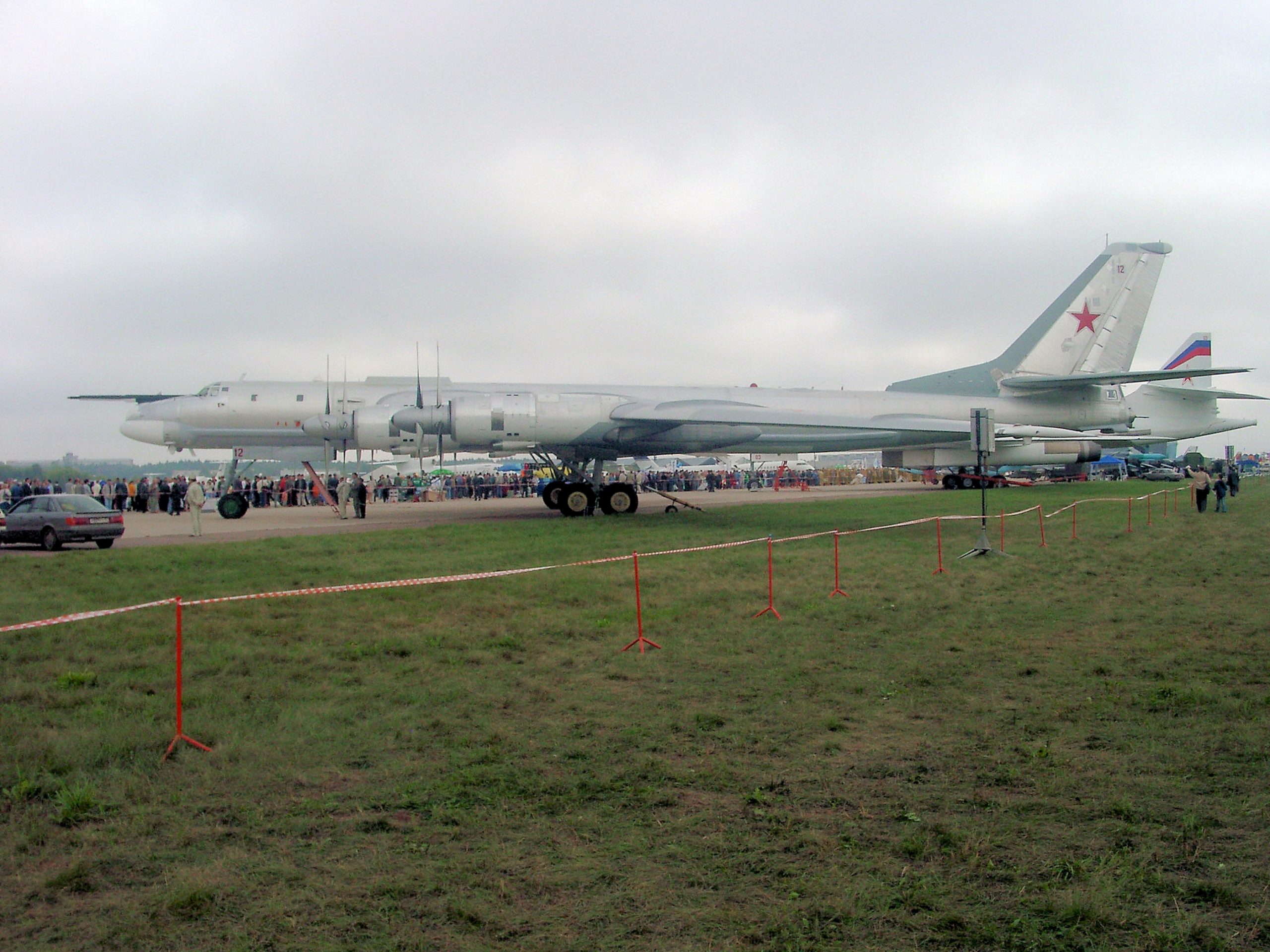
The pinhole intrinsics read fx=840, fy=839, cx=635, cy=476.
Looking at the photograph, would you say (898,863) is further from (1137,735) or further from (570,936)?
(1137,735)

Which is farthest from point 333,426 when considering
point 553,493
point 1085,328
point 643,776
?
point 1085,328

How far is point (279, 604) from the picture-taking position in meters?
10.4

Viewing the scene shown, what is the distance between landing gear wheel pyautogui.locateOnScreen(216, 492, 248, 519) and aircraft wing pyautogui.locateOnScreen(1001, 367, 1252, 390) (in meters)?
25.3

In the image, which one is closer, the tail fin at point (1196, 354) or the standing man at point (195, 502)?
the standing man at point (195, 502)

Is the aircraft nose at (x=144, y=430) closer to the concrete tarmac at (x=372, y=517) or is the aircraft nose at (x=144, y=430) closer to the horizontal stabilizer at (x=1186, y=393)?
the concrete tarmac at (x=372, y=517)

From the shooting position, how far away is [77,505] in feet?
58.1

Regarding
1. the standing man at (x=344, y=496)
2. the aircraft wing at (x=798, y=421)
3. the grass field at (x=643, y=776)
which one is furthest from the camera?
the standing man at (x=344, y=496)

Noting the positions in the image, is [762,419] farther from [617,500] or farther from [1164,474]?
[1164,474]

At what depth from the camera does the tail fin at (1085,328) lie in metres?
27.8

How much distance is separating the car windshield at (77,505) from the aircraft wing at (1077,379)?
25808 millimetres

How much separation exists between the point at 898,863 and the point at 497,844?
1879mm

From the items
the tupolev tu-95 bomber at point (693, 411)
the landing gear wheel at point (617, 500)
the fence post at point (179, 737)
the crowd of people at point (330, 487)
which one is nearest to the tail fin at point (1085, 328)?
the tupolev tu-95 bomber at point (693, 411)

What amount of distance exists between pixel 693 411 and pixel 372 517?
40.6 ft

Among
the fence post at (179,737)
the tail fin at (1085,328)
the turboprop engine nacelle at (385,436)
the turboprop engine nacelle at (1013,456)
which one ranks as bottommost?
the fence post at (179,737)
